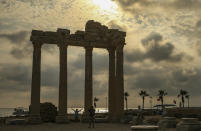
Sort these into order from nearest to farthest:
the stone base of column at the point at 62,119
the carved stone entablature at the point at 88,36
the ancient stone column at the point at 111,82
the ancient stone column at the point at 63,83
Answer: the stone base of column at the point at 62,119, the ancient stone column at the point at 63,83, the carved stone entablature at the point at 88,36, the ancient stone column at the point at 111,82

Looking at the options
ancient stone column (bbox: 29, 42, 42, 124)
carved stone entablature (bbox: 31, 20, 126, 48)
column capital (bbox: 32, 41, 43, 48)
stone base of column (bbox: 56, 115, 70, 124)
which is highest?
carved stone entablature (bbox: 31, 20, 126, 48)

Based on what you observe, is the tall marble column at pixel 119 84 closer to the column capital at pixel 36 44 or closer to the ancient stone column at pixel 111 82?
the ancient stone column at pixel 111 82

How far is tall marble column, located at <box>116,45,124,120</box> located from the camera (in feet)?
131

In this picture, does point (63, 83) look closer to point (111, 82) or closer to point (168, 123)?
point (111, 82)

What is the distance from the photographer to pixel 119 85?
4000 centimetres

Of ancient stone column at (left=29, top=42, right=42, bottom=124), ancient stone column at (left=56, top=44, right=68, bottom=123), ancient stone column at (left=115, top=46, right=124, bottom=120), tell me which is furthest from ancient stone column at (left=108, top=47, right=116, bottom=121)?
ancient stone column at (left=29, top=42, right=42, bottom=124)

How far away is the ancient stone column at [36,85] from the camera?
120ft

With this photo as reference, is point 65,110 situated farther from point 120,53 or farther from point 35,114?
point 120,53

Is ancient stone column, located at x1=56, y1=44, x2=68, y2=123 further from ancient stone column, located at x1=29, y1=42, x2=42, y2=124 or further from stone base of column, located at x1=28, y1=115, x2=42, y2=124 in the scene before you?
ancient stone column, located at x1=29, y1=42, x2=42, y2=124

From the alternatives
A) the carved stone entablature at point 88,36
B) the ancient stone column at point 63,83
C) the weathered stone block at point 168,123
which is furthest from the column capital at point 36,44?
the weathered stone block at point 168,123

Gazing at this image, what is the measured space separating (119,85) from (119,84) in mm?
140

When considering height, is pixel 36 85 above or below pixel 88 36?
below

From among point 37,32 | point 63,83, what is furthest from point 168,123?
point 37,32

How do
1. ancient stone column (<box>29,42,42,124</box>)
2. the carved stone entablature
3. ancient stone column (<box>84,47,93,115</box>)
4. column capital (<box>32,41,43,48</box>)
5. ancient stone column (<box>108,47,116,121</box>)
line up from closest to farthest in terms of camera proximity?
ancient stone column (<box>29,42,42,124</box>) → column capital (<box>32,41,43,48</box>) → the carved stone entablature → ancient stone column (<box>84,47,93,115</box>) → ancient stone column (<box>108,47,116,121</box>)
